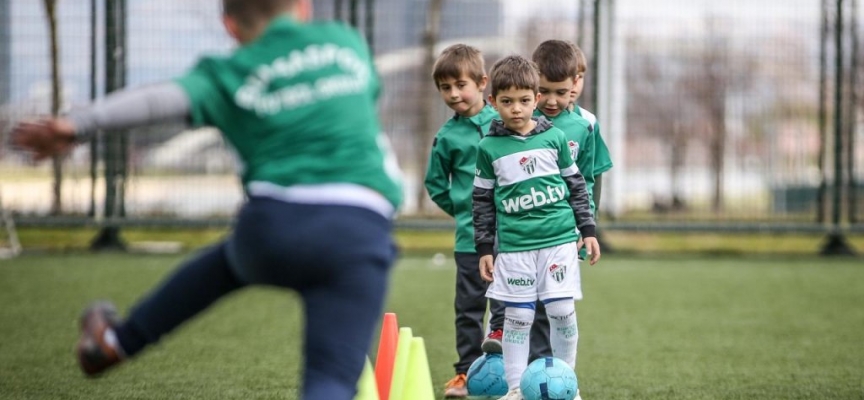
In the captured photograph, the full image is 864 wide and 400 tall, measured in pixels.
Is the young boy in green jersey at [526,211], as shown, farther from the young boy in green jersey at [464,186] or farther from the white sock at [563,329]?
the young boy in green jersey at [464,186]

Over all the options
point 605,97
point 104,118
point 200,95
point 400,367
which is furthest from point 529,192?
point 605,97

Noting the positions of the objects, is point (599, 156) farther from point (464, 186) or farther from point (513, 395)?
point (513, 395)

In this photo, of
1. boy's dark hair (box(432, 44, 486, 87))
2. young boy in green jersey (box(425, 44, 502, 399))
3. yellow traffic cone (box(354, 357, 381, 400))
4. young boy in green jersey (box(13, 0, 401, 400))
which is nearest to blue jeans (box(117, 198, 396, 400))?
young boy in green jersey (box(13, 0, 401, 400))

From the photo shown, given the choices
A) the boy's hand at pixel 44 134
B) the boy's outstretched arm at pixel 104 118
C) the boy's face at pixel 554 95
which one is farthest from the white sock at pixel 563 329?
the boy's hand at pixel 44 134

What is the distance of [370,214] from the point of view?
9.11ft

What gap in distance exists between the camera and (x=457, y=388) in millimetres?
4898

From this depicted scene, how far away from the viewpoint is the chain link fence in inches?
463

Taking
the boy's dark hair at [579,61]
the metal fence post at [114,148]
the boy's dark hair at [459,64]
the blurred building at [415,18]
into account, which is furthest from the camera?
the blurred building at [415,18]

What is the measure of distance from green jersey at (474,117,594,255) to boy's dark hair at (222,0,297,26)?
5.61 feet

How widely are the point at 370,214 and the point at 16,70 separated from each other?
33.3 ft

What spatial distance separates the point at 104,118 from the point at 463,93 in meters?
2.46

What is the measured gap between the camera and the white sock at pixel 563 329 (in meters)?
4.39

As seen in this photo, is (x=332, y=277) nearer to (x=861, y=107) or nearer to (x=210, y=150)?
(x=210, y=150)

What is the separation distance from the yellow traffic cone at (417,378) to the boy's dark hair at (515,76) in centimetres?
99
